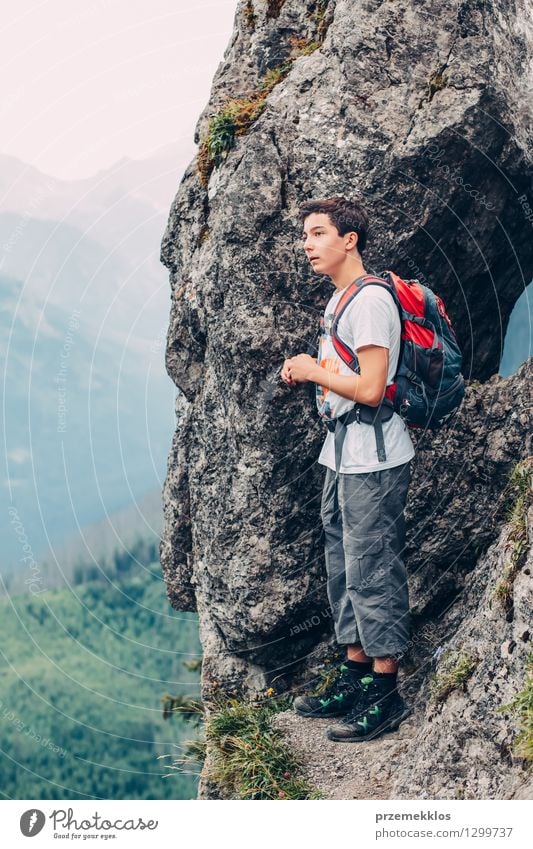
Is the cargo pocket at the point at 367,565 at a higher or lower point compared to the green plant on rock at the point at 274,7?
lower

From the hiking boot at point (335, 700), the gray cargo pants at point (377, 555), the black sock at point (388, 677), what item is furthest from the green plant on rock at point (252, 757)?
the gray cargo pants at point (377, 555)

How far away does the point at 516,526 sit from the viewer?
8.44 meters

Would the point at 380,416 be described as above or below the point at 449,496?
above

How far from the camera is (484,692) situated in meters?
7.58

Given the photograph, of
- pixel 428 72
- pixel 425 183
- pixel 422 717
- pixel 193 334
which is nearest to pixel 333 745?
pixel 422 717

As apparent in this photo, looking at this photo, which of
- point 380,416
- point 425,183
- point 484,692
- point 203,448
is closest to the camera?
point 484,692

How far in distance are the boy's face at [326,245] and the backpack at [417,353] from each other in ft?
1.09

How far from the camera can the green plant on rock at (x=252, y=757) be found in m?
8.43

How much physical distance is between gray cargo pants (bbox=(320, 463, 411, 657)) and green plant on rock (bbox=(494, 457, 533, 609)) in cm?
93

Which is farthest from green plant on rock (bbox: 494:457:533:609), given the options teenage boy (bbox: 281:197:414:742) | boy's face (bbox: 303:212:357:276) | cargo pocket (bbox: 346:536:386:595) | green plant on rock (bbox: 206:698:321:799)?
boy's face (bbox: 303:212:357:276)

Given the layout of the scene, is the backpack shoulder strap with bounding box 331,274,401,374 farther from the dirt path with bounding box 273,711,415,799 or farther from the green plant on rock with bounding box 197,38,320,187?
the dirt path with bounding box 273,711,415,799

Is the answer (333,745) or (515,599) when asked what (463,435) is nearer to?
(515,599)

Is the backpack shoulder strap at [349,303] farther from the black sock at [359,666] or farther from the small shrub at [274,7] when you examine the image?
the small shrub at [274,7]

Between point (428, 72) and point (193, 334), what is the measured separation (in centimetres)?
389
